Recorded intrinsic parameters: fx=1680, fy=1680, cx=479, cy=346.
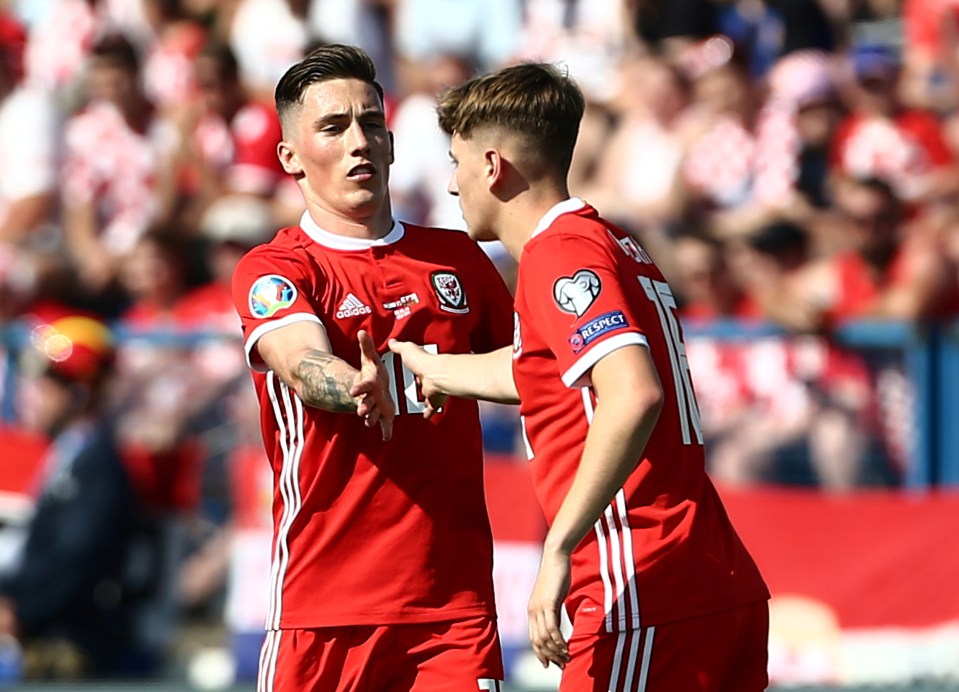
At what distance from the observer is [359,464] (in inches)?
182

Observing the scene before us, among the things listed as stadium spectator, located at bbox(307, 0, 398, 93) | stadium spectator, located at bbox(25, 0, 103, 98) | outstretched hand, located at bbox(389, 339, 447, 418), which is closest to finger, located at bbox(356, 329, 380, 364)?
outstretched hand, located at bbox(389, 339, 447, 418)

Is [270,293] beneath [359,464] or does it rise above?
above

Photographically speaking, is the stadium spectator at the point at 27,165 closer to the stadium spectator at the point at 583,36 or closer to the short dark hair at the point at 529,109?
the stadium spectator at the point at 583,36

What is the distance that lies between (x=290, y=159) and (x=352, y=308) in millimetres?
510

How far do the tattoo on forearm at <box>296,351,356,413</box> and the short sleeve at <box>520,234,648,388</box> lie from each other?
0.53 metres

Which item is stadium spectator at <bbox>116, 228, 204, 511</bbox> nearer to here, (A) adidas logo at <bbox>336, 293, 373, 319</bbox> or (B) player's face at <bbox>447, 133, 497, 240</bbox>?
(A) adidas logo at <bbox>336, 293, 373, 319</bbox>

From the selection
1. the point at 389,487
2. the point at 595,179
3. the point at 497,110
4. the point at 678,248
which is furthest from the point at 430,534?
the point at 595,179

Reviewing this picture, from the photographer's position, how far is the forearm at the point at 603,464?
12.0ft

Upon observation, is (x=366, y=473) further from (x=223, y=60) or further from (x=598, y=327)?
(x=223, y=60)

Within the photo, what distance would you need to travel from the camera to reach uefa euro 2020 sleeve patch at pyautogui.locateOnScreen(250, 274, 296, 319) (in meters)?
4.48

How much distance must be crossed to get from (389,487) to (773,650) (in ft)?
14.1

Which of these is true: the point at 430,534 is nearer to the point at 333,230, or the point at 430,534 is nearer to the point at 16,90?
the point at 333,230

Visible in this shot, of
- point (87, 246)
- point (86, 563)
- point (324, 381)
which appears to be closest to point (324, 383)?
point (324, 381)

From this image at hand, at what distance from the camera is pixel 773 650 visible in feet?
27.5
